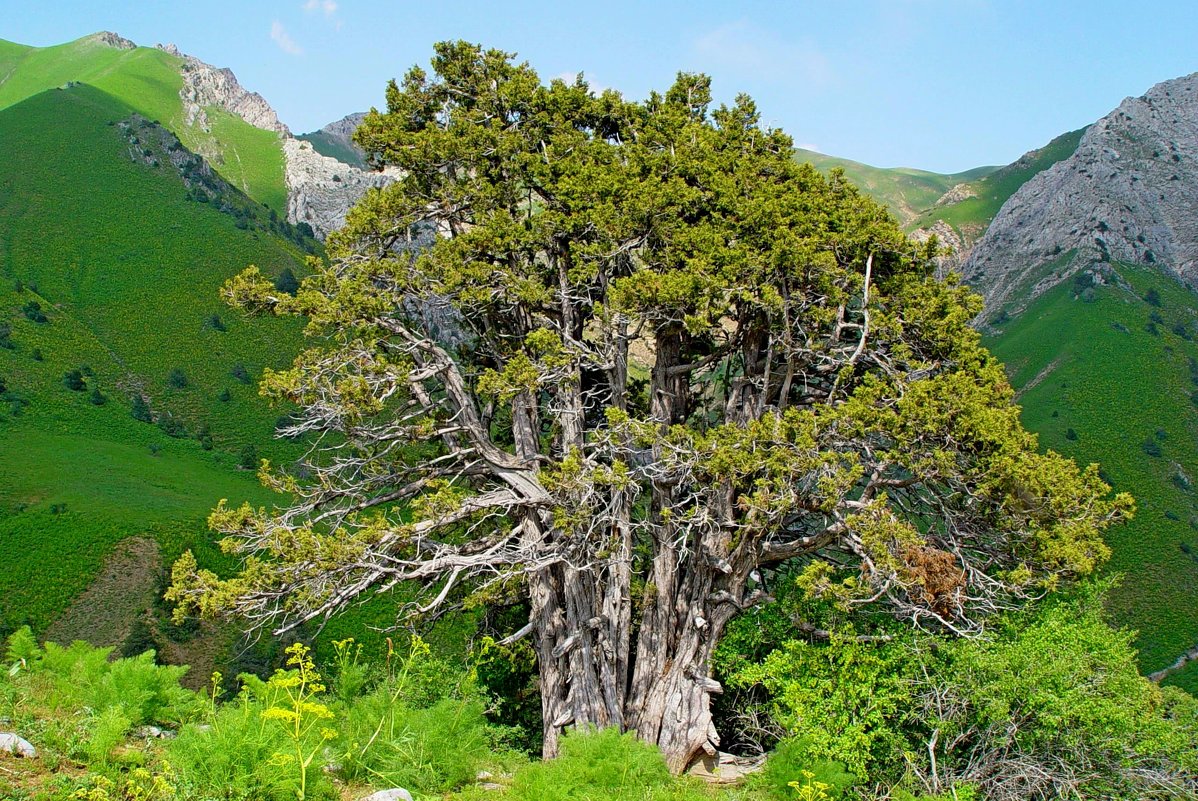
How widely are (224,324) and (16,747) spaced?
2599 inches

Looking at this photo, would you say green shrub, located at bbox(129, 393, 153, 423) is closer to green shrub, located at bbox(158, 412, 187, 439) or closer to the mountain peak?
green shrub, located at bbox(158, 412, 187, 439)

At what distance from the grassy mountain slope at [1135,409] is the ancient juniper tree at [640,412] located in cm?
3381

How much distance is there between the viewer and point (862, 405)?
10.9 metres

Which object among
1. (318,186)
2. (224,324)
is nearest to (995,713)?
(224,324)

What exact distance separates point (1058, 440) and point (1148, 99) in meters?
68.6

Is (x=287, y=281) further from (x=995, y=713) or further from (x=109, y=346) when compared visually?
(x=995, y=713)

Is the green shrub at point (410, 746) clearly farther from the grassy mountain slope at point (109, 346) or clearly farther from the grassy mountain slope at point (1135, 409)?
the grassy mountain slope at point (1135, 409)

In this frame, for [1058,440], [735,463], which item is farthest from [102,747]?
[1058,440]

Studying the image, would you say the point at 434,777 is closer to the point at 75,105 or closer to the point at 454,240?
the point at 454,240

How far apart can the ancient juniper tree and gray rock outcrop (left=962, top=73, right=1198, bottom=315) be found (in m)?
84.8

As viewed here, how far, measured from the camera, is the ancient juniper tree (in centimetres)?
1080

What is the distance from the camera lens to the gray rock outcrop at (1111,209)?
84.8 m

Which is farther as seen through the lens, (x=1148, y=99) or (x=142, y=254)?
(x=1148, y=99)

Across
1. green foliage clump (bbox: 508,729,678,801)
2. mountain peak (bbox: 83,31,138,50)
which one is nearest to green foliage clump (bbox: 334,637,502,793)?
green foliage clump (bbox: 508,729,678,801)
